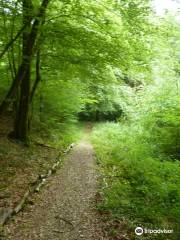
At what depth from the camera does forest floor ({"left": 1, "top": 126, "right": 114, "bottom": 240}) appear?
6430 millimetres

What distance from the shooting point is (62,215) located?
293 inches

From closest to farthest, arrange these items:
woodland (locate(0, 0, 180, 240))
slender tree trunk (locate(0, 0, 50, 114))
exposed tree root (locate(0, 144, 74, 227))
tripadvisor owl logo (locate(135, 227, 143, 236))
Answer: tripadvisor owl logo (locate(135, 227, 143, 236))
exposed tree root (locate(0, 144, 74, 227))
woodland (locate(0, 0, 180, 240))
slender tree trunk (locate(0, 0, 50, 114))

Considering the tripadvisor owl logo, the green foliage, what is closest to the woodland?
the green foliage

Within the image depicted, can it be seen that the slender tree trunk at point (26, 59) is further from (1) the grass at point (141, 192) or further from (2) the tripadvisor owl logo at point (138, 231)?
(2) the tripadvisor owl logo at point (138, 231)

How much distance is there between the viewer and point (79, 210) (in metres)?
7.81

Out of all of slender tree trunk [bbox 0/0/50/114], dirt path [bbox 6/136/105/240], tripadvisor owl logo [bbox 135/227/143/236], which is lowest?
dirt path [bbox 6/136/105/240]

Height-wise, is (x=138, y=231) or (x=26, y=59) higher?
(x=26, y=59)

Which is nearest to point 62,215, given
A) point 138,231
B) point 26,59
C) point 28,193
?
point 28,193

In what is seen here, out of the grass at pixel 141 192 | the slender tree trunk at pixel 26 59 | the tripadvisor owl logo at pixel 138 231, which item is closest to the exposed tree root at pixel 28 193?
the grass at pixel 141 192

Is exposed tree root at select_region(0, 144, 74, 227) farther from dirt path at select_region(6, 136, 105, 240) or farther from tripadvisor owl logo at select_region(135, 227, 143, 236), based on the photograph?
tripadvisor owl logo at select_region(135, 227, 143, 236)

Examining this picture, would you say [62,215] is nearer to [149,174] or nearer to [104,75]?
[149,174]

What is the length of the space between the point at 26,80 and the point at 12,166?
5.03m

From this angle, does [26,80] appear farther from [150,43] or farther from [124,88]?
[124,88]

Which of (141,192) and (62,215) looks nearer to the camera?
(62,215)
